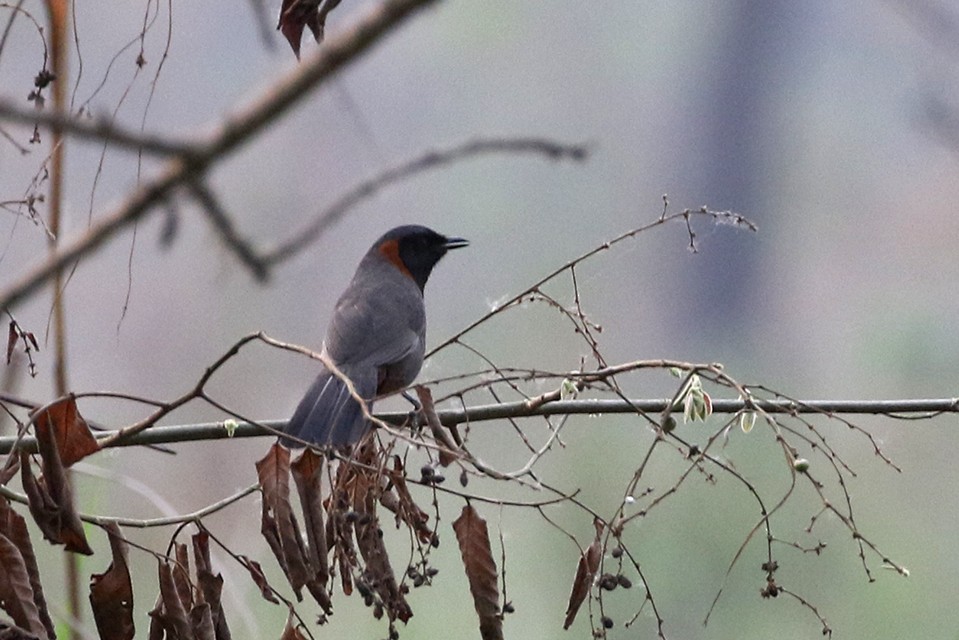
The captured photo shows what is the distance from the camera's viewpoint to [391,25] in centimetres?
43

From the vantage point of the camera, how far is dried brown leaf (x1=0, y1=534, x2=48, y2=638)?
4.24ft

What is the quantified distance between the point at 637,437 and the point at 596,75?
254 cm

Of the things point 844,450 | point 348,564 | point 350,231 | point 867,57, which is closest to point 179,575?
point 348,564

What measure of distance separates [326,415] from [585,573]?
678 mm

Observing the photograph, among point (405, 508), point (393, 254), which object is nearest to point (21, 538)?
point (405, 508)

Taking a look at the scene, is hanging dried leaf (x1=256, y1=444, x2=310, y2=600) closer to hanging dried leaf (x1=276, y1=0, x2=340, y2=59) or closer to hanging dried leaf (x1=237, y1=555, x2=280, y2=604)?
hanging dried leaf (x1=237, y1=555, x2=280, y2=604)

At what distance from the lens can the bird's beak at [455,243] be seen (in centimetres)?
333

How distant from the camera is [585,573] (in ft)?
4.74

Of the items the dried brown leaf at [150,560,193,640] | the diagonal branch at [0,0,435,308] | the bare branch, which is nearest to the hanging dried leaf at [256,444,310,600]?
the dried brown leaf at [150,560,193,640]

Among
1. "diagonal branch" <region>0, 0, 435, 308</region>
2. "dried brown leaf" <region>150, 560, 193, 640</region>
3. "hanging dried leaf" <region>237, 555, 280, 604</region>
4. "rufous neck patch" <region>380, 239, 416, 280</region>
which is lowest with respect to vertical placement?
"diagonal branch" <region>0, 0, 435, 308</region>

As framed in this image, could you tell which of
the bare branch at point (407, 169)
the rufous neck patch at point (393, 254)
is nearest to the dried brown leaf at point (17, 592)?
the bare branch at point (407, 169)

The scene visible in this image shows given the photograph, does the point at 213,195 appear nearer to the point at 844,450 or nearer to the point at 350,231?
the point at 350,231

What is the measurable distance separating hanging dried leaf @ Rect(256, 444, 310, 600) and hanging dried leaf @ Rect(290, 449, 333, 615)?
0.01 metres

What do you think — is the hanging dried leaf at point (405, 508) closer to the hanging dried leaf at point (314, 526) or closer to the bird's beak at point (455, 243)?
the hanging dried leaf at point (314, 526)
